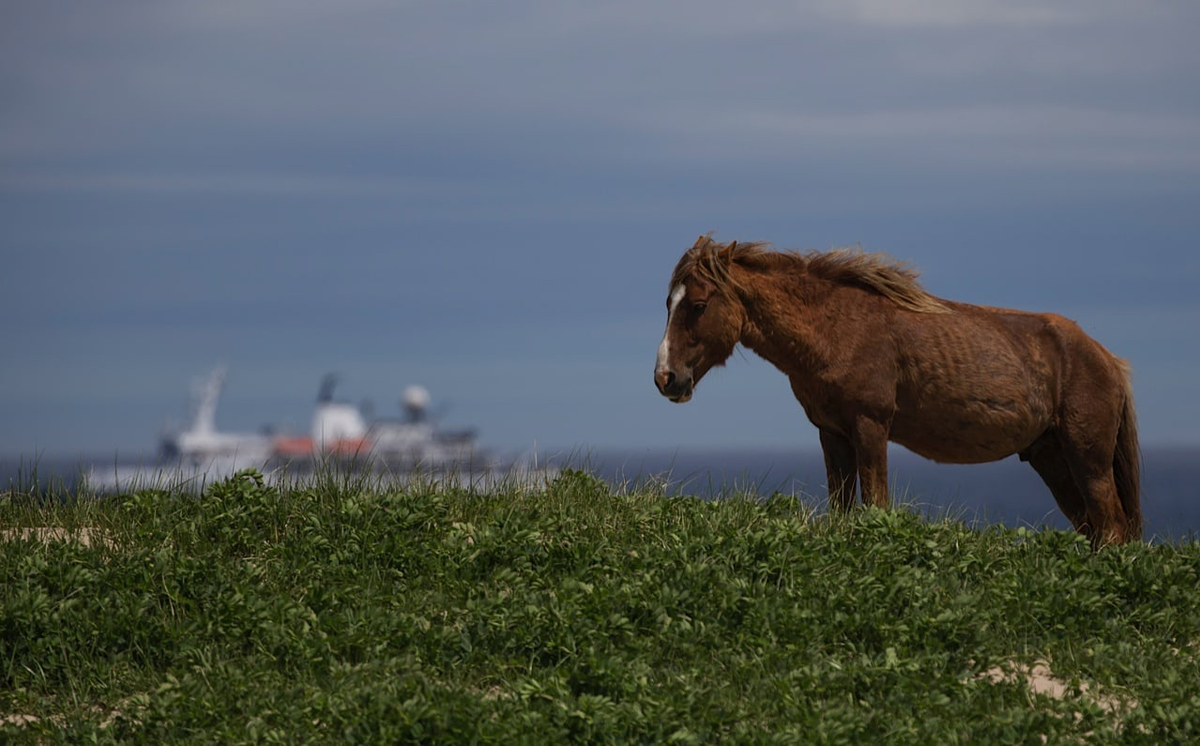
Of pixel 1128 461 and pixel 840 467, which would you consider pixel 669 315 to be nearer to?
pixel 840 467

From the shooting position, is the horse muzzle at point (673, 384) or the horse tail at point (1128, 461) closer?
the horse muzzle at point (673, 384)

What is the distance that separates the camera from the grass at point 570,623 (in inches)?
245

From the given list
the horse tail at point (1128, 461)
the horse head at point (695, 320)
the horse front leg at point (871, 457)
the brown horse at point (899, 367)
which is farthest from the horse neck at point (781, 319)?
the horse tail at point (1128, 461)

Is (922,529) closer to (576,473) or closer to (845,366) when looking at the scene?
(845,366)

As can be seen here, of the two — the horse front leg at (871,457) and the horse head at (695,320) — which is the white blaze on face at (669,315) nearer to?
the horse head at (695,320)

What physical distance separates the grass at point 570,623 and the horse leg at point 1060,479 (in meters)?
1.32

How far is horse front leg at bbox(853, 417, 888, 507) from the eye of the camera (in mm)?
8766

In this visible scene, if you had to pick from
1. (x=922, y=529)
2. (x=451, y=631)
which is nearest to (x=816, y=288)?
(x=922, y=529)

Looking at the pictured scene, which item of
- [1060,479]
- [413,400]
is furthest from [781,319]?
[413,400]

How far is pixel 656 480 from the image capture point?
31.9 ft

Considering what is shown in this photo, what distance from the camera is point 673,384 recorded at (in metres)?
8.65

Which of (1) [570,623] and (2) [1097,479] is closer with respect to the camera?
(1) [570,623]

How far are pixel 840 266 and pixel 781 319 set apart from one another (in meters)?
0.77

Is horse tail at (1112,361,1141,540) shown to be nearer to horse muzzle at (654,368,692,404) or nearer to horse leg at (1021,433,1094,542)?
horse leg at (1021,433,1094,542)
